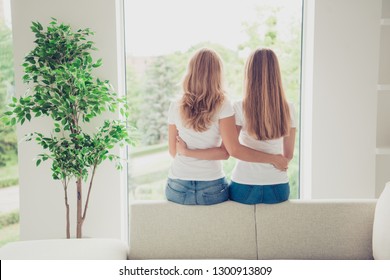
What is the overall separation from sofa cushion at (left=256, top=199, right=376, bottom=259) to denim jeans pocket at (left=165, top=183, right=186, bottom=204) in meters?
0.39

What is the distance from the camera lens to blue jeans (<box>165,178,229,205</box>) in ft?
7.15

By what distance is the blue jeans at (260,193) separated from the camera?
7.14 feet

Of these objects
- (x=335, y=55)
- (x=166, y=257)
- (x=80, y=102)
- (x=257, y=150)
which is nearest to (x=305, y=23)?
(x=335, y=55)

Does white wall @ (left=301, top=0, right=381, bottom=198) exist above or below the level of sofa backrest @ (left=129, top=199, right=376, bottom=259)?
above

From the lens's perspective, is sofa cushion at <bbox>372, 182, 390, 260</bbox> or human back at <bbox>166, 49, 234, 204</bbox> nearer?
sofa cushion at <bbox>372, 182, 390, 260</bbox>

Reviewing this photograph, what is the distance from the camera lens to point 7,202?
3260 mm

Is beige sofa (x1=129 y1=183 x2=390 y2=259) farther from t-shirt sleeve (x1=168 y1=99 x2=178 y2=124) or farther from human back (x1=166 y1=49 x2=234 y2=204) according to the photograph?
t-shirt sleeve (x1=168 y1=99 x2=178 y2=124)

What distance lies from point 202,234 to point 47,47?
152cm

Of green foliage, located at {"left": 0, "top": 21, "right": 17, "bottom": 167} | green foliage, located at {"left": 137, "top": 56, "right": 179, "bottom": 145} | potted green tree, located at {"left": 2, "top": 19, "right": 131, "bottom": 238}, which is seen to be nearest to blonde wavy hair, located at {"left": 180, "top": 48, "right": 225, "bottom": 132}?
potted green tree, located at {"left": 2, "top": 19, "right": 131, "bottom": 238}

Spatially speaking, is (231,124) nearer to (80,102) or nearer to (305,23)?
(80,102)

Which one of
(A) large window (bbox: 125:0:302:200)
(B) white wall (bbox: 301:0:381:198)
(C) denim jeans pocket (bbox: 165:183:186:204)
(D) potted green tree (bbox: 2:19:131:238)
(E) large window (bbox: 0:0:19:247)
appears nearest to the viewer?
(C) denim jeans pocket (bbox: 165:183:186:204)

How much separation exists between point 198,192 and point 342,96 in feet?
4.51

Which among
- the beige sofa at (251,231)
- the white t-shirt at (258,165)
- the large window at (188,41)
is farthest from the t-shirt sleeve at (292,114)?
the large window at (188,41)

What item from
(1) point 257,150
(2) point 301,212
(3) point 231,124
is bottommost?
(2) point 301,212
